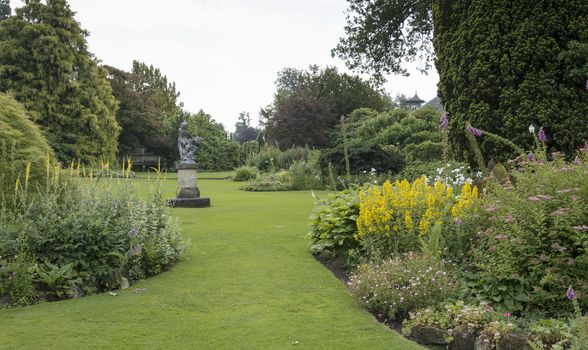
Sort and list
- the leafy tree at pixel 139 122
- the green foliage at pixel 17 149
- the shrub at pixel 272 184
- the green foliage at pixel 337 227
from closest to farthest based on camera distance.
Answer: the green foliage at pixel 17 149 → the green foliage at pixel 337 227 → the shrub at pixel 272 184 → the leafy tree at pixel 139 122

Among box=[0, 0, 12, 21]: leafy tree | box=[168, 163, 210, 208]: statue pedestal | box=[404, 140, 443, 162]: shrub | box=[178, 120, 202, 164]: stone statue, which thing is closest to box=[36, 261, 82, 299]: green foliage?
box=[168, 163, 210, 208]: statue pedestal

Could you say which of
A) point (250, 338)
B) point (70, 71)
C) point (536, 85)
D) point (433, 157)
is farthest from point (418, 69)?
point (70, 71)

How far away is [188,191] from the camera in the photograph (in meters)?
13.0

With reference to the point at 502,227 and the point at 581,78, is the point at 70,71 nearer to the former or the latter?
the point at 581,78

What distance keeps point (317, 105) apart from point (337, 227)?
26.2m

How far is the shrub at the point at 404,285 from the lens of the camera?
398 centimetres

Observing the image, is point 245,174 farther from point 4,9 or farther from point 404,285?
point 4,9

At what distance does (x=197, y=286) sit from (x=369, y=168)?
1229 cm

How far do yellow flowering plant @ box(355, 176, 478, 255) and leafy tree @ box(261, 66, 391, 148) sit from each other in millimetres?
25881

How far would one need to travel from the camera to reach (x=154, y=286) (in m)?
5.14

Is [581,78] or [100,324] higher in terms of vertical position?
[581,78]

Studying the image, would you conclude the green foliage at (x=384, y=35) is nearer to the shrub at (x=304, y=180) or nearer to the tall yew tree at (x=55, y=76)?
the shrub at (x=304, y=180)

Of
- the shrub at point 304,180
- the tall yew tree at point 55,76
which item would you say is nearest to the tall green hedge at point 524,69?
the shrub at point 304,180

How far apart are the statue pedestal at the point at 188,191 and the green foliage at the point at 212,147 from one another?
74.9 ft
